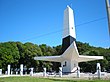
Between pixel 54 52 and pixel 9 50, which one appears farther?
pixel 54 52

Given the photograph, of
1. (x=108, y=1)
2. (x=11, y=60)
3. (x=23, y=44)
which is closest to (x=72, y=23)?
(x=11, y=60)

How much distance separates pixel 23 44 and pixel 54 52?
11412 millimetres

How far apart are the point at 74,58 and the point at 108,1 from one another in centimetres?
3068

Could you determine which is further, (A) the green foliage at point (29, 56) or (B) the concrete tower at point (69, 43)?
(A) the green foliage at point (29, 56)

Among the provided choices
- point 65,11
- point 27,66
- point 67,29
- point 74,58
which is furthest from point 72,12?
point 27,66

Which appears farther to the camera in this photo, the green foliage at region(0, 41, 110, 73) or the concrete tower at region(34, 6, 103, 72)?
the green foliage at region(0, 41, 110, 73)

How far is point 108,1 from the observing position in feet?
21.8

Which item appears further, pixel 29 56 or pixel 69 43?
pixel 29 56

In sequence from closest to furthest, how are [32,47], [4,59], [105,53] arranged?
1. [4,59]
2. [32,47]
3. [105,53]

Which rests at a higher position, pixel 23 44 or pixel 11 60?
pixel 23 44

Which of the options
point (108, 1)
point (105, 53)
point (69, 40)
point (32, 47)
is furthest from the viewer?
point (105, 53)

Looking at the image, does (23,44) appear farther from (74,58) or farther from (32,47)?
(74,58)

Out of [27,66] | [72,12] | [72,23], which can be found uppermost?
[72,12]

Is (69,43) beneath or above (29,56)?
above
